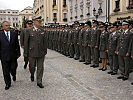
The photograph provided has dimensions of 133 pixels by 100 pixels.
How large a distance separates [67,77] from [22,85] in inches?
72.4

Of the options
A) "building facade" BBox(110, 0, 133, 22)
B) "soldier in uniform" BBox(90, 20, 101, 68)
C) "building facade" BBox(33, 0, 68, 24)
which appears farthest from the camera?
"building facade" BBox(33, 0, 68, 24)

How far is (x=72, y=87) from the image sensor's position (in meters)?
7.83

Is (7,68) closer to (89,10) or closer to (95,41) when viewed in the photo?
(95,41)

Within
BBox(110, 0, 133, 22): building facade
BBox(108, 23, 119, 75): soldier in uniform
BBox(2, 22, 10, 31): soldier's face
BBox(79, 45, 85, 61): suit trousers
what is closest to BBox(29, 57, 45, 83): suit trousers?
BBox(2, 22, 10, 31): soldier's face

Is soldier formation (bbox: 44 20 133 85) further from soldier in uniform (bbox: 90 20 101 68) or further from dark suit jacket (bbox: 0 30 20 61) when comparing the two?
dark suit jacket (bbox: 0 30 20 61)

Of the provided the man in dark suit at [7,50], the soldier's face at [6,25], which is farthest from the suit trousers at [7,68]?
the soldier's face at [6,25]

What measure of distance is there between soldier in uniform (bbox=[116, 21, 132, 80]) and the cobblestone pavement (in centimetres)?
33

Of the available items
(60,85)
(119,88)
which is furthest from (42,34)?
(119,88)

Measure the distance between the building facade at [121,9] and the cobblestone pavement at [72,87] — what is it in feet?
55.4

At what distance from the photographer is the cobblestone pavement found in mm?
6820

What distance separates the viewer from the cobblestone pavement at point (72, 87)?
22.4 feet

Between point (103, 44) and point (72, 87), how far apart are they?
350 cm

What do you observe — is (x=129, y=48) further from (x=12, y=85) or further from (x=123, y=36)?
(x=12, y=85)

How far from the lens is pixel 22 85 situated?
8.18 meters
